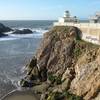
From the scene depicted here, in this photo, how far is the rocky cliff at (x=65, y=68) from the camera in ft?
106

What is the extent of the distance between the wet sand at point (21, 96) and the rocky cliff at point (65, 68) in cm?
92

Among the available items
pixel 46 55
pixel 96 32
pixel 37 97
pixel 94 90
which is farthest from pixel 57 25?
pixel 94 90

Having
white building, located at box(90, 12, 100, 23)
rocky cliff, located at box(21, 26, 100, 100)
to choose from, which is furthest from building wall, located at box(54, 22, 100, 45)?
white building, located at box(90, 12, 100, 23)

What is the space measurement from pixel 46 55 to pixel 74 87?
32.4 ft

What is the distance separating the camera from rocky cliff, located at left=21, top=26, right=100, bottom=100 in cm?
3225

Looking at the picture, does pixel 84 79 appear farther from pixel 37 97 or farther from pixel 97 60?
pixel 37 97

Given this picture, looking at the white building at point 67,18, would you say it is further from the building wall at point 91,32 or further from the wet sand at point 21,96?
the wet sand at point 21,96

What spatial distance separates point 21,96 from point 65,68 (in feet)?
21.9

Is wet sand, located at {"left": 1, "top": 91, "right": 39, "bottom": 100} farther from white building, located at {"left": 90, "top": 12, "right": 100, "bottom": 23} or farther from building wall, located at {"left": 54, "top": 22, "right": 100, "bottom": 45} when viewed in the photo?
white building, located at {"left": 90, "top": 12, "right": 100, "bottom": 23}

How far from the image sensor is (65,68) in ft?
128

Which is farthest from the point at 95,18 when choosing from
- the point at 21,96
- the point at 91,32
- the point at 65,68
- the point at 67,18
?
the point at 21,96

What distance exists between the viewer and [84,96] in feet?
105

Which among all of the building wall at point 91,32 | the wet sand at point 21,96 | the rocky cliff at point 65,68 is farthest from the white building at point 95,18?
the wet sand at point 21,96

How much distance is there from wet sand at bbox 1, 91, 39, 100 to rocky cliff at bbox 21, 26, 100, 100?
0.92 metres
